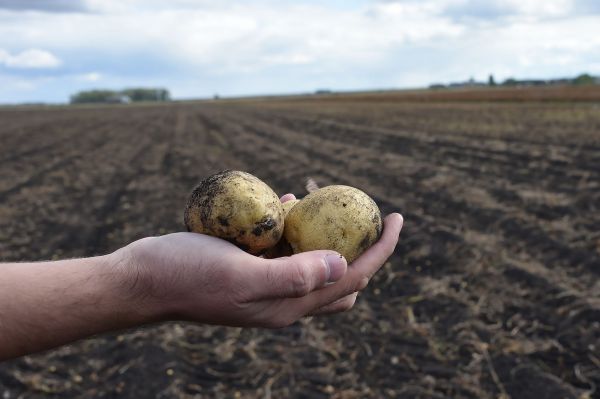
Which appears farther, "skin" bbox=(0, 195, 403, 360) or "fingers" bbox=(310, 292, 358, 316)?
"fingers" bbox=(310, 292, 358, 316)

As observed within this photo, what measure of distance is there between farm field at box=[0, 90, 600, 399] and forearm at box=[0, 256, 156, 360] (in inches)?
86.5

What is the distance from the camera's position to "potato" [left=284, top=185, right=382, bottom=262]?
233cm

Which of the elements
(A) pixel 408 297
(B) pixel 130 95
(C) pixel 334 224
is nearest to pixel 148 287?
(C) pixel 334 224

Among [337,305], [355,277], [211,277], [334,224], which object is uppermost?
[334,224]

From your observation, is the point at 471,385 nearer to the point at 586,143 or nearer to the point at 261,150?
the point at 586,143

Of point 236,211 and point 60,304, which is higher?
point 236,211

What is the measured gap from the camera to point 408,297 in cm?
531

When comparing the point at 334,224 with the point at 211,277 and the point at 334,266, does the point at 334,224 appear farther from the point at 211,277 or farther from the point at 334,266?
the point at 211,277

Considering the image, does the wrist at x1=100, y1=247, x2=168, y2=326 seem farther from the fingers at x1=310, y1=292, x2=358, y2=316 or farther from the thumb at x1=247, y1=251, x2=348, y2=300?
the fingers at x1=310, y1=292, x2=358, y2=316

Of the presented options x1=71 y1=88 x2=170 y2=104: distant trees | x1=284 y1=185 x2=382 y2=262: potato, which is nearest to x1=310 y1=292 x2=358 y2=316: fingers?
x1=284 y1=185 x2=382 y2=262: potato

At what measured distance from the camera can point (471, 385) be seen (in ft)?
12.7

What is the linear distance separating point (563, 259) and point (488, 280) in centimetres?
107

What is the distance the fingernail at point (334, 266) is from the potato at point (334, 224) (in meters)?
0.23

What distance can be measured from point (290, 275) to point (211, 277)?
317 millimetres
